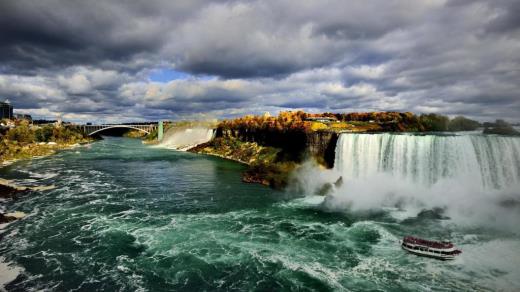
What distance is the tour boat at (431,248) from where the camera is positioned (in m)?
26.6

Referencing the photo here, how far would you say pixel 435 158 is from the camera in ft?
147

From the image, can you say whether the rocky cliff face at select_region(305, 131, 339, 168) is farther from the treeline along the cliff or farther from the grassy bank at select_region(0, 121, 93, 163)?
the grassy bank at select_region(0, 121, 93, 163)

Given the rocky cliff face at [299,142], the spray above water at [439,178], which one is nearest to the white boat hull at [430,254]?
the spray above water at [439,178]

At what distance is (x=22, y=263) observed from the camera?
2595cm

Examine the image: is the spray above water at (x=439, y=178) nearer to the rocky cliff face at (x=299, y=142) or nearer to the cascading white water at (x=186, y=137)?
the rocky cliff face at (x=299, y=142)

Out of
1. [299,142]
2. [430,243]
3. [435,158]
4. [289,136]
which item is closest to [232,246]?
[430,243]

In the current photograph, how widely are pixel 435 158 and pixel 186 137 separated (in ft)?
434

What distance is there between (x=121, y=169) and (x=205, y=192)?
34.9m

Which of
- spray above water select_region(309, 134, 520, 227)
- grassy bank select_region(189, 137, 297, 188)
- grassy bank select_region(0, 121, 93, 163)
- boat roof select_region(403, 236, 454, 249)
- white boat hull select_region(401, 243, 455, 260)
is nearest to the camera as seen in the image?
white boat hull select_region(401, 243, 455, 260)

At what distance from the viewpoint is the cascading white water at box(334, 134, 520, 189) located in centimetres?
4000

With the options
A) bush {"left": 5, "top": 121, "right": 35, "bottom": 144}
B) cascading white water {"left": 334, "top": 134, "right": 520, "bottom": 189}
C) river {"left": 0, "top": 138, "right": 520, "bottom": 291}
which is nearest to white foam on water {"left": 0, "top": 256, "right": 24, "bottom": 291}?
river {"left": 0, "top": 138, "right": 520, "bottom": 291}

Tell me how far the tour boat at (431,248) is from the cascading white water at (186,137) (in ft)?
381

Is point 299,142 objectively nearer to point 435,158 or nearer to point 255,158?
point 255,158

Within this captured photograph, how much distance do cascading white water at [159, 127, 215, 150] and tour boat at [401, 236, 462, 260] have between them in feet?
381
